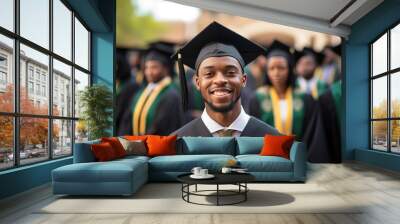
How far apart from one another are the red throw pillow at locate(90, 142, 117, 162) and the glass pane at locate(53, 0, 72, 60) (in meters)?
1.93

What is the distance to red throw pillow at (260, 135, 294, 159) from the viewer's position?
622 cm

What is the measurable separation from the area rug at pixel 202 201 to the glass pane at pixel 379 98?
3.97m

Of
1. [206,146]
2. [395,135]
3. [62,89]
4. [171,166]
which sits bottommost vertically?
[171,166]

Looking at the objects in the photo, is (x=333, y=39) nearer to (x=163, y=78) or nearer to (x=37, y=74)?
(x=163, y=78)

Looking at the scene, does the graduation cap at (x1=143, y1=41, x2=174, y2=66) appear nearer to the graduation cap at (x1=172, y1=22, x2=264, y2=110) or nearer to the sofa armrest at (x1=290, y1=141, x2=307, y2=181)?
the graduation cap at (x1=172, y1=22, x2=264, y2=110)

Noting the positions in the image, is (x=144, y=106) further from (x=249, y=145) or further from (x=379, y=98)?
(x=379, y=98)

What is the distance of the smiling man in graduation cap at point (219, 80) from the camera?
801 centimetres

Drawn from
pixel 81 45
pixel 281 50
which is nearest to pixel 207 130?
pixel 281 50

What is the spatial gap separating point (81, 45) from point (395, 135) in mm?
6597

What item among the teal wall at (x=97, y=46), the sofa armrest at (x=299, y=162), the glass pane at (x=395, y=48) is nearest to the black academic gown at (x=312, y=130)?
the glass pane at (x=395, y=48)

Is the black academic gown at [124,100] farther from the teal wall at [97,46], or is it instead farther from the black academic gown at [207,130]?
the black academic gown at [207,130]

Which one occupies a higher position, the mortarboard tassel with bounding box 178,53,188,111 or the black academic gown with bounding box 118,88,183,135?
the mortarboard tassel with bounding box 178,53,188,111

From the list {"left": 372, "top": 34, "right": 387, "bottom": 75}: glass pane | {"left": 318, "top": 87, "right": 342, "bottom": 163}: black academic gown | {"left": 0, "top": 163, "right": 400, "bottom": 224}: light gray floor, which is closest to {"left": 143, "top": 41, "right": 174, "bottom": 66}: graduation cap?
{"left": 318, "top": 87, "right": 342, "bottom": 163}: black academic gown

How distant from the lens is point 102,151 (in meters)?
5.50
